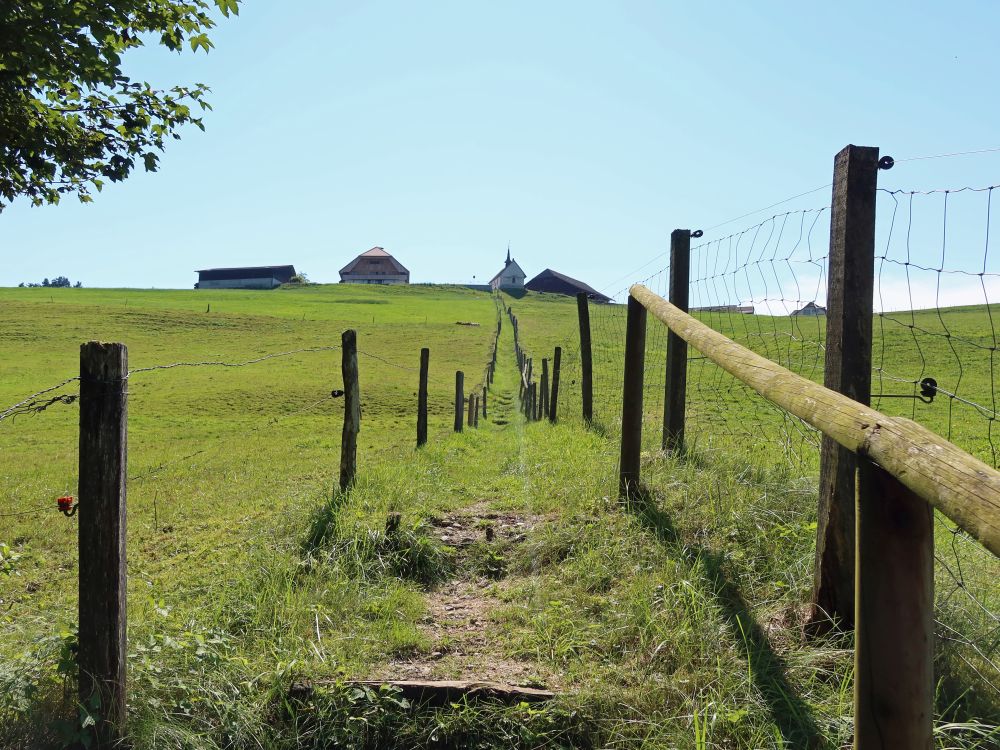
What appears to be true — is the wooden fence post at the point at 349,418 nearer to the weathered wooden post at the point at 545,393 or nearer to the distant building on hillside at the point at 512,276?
the weathered wooden post at the point at 545,393

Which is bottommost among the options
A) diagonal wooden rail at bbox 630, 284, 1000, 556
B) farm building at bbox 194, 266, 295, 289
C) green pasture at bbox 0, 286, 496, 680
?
green pasture at bbox 0, 286, 496, 680

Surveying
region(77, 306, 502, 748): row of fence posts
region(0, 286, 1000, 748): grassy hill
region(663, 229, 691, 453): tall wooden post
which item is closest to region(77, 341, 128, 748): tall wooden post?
region(77, 306, 502, 748): row of fence posts

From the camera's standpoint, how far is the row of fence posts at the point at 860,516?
1.77 metres

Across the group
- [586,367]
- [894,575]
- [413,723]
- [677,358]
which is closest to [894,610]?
[894,575]

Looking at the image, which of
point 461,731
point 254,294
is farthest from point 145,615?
point 254,294

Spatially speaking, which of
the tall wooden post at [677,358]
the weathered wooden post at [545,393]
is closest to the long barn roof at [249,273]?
the weathered wooden post at [545,393]

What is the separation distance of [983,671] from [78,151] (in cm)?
802

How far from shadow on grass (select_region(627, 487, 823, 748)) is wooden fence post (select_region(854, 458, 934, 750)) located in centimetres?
89

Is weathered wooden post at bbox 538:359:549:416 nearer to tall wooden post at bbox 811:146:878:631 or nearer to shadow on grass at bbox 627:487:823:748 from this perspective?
shadow on grass at bbox 627:487:823:748

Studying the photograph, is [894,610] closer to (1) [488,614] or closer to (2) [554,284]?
(1) [488,614]

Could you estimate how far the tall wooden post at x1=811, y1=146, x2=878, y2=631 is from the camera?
3320 mm

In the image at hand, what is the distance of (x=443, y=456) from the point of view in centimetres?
980

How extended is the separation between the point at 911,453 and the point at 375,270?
443 ft

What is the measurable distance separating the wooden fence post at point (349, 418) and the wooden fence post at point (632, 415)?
2.48 metres
